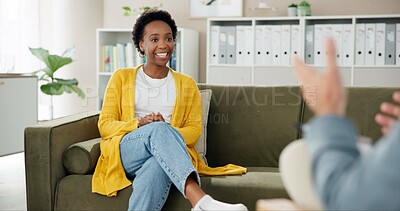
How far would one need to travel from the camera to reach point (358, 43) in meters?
4.64

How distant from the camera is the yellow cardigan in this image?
Answer: 2.57 m

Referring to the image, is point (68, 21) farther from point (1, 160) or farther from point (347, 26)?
point (347, 26)

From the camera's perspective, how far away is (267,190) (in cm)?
250

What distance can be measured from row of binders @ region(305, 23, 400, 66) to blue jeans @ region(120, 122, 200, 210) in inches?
96.4

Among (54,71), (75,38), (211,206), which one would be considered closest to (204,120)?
(211,206)

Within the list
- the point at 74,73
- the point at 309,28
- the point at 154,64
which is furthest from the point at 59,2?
the point at 154,64

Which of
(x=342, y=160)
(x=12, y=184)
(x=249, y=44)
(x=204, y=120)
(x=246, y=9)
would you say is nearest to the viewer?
(x=342, y=160)

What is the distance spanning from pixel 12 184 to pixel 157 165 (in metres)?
1.96

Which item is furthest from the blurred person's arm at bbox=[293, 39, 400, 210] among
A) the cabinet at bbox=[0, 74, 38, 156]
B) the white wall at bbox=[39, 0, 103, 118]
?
the white wall at bbox=[39, 0, 103, 118]

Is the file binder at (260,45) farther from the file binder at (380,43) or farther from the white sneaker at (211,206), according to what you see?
the white sneaker at (211,206)

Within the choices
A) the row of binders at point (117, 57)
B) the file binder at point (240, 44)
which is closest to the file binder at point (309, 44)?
the file binder at point (240, 44)

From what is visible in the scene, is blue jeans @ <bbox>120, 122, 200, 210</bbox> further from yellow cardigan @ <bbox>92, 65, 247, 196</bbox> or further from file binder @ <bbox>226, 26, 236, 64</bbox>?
file binder @ <bbox>226, 26, 236, 64</bbox>

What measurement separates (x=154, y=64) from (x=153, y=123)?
44 cm

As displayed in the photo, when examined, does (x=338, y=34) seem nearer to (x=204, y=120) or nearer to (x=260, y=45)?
(x=260, y=45)
